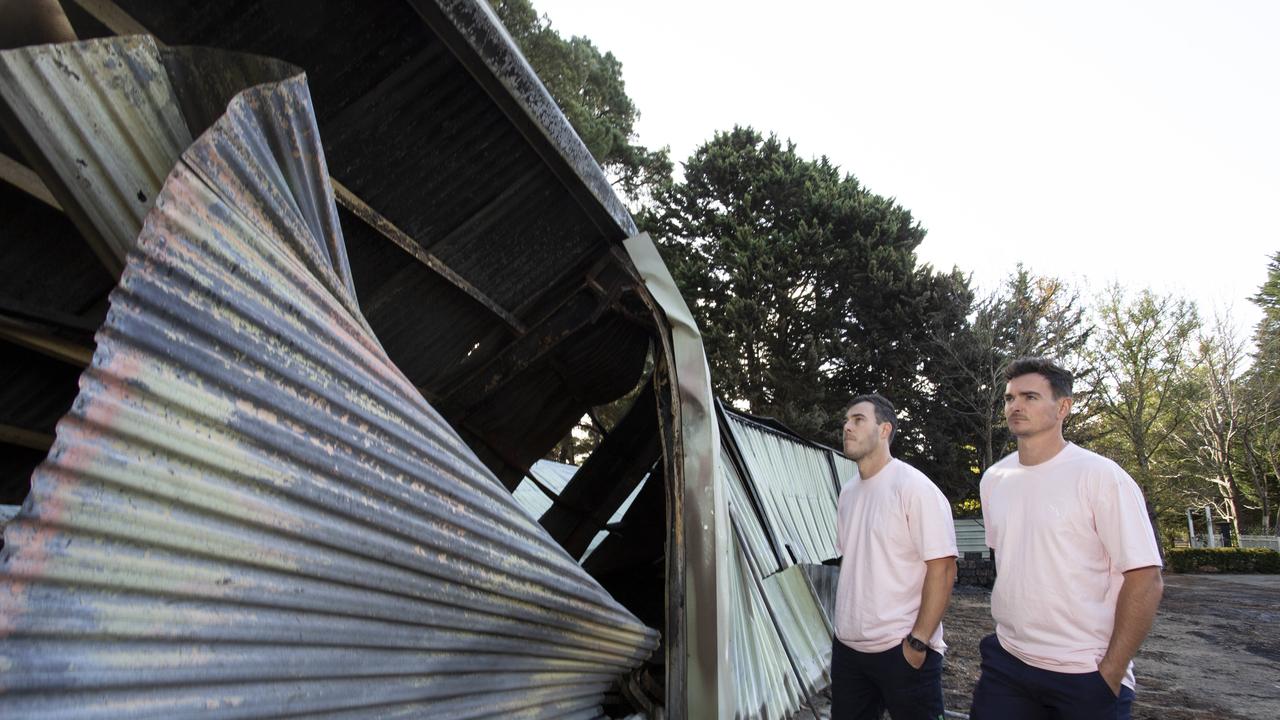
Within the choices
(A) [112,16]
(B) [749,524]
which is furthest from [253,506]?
(B) [749,524]

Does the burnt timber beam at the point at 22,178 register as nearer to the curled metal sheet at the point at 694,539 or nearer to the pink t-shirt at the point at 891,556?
the curled metal sheet at the point at 694,539

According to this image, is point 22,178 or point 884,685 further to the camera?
point 884,685

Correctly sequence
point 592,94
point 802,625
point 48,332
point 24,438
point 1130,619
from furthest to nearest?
point 592,94 < point 802,625 < point 24,438 < point 48,332 < point 1130,619

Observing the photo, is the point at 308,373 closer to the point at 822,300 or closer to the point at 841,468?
the point at 841,468

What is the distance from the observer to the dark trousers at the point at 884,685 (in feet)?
10.6

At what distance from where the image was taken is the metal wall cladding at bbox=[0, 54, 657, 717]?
1.25m

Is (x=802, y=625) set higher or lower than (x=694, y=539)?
lower

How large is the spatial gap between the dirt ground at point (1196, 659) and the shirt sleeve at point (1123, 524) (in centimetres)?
343

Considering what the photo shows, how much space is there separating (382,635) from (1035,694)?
7.29 feet

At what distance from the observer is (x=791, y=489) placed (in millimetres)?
7297

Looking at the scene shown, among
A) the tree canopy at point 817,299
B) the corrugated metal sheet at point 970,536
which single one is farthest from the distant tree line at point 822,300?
the corrugated metal sheet at point 970,536

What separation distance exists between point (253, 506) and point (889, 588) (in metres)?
2.65

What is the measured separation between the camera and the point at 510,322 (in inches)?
162

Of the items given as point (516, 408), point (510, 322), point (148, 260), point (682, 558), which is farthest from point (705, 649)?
point (148, 260)
